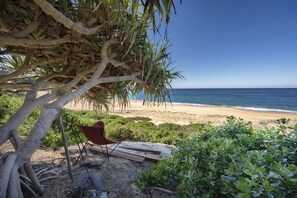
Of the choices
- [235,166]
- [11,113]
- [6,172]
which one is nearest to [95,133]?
[6,172]

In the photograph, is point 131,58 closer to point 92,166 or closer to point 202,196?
point 92,166

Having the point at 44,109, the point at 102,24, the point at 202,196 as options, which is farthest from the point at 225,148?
the point at 102,24

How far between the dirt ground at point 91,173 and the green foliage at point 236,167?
25 cm

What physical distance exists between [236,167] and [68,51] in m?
2.75

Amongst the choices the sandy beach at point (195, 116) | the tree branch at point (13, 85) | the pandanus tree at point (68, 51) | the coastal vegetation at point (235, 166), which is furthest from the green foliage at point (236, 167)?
the sandy beach at point (195, 116)

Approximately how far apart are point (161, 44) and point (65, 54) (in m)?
1.66

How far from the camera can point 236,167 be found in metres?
1.37

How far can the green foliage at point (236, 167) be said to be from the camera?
3.43 ft

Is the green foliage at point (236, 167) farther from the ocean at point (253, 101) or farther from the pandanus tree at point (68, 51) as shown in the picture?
the ocean at point (253, 101)

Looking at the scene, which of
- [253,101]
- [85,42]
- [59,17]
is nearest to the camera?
[59,17]

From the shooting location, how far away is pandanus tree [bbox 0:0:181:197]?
1.66 metres

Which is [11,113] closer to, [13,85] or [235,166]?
[13,85]

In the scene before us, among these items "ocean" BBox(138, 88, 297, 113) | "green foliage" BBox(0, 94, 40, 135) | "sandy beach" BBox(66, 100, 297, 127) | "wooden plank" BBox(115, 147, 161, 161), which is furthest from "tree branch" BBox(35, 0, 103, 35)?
"sandy beach" BBox(66, 100, 297, 127)

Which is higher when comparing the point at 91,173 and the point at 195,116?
the point at 91,173
